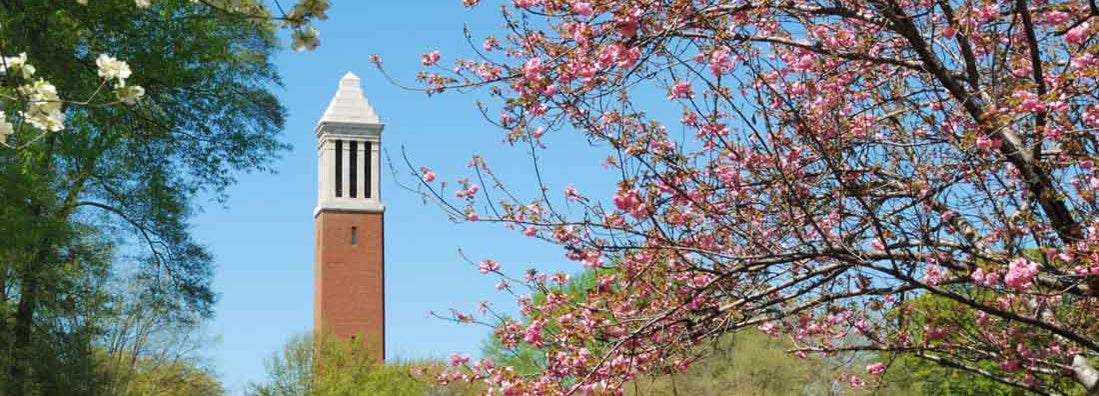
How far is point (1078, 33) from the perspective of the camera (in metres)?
8.09

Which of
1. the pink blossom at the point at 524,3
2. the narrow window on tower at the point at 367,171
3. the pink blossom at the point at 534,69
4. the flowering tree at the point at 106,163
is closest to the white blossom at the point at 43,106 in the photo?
the pink blossom at the point at 534,69

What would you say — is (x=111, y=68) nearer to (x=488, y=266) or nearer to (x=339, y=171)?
(x=488, y=266)

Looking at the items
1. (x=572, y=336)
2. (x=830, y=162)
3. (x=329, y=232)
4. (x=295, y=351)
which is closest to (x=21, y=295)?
(x=572, y=336)

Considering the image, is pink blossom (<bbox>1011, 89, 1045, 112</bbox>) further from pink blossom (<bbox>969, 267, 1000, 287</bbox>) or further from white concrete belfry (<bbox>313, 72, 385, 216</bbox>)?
white concrete belfry (<bbox>313, 72, 385, 216</bbox>)

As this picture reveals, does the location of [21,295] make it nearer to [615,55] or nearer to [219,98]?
[219,98]

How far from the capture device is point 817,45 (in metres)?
8.51

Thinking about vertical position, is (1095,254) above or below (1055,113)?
below

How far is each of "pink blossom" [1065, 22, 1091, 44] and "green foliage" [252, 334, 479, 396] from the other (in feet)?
120

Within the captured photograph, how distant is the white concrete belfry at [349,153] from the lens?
64.2m

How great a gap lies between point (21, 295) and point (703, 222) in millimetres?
16524

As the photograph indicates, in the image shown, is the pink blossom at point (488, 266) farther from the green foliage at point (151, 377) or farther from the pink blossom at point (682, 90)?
the green foliage at point (151, 377)

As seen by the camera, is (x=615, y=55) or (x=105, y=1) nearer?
(x=615, y=55)

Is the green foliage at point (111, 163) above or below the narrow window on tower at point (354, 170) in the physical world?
below

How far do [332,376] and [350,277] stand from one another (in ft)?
55.4
